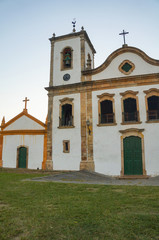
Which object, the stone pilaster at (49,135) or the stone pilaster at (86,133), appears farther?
the stone pilaster at (49,135)

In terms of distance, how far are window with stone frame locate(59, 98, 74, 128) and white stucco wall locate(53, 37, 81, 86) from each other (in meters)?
1.71

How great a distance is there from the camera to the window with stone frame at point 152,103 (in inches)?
532

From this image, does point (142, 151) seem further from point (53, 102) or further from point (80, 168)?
point (53, 102)

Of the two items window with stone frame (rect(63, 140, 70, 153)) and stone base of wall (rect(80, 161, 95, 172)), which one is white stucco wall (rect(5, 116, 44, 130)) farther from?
stone base of wall (rect(80, 161, 95, 172))

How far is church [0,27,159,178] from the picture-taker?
13.3 metres

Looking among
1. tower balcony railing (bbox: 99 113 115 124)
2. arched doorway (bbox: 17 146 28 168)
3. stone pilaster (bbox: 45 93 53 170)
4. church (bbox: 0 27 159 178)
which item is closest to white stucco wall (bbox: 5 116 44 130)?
church (bbox: 0 27 159 178)

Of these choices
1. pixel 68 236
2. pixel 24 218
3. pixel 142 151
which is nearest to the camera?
pixel 68 236

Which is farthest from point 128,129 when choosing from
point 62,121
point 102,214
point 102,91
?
point 102,214

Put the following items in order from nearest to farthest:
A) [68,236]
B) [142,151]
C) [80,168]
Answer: [68,236] → [142,151] → [80,168]

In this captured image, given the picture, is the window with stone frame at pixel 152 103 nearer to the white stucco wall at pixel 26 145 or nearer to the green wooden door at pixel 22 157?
the white stucco wall at pixel 26 145

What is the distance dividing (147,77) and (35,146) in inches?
393

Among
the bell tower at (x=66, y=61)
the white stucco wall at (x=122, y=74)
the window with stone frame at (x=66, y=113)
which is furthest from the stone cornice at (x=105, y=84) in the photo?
the window with stone frame at (x=66, y=113)

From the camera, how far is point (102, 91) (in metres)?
14.7

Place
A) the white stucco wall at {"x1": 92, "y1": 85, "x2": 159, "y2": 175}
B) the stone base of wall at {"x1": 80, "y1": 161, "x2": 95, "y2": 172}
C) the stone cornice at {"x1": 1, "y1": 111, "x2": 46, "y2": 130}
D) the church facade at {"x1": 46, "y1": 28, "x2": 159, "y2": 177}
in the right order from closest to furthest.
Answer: the white stucco wall at {"x1": 92, "y1": 85, "x2": 159, "y2": 175} → the church facade at {"x1": 46, "y1": 28, "x2": 159, "y2": 177} → the stone base of wall at {"x1": 80, "y1": 161, "x2": 95, "y2": 172} → the stone cornice at {"x1": 1, "y1": 111, "x2": 46, "y2": 130}
